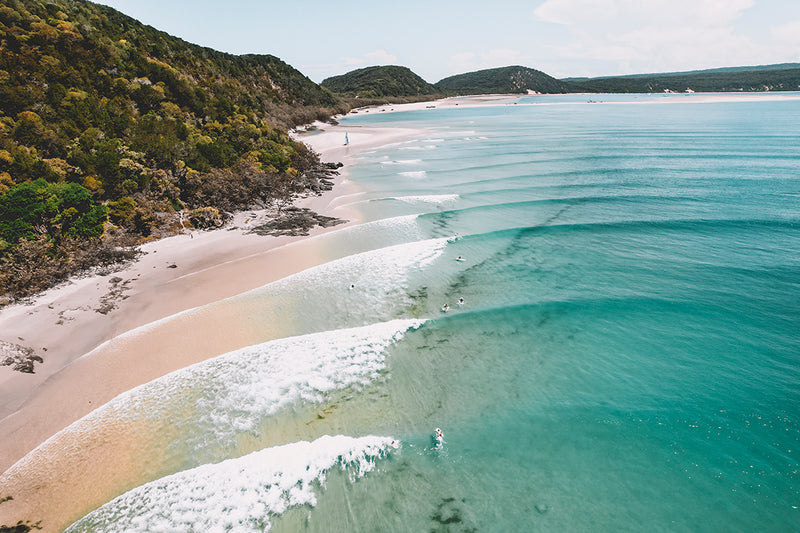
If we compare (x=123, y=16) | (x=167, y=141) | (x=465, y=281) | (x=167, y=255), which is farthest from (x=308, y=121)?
(x=465, y=281)

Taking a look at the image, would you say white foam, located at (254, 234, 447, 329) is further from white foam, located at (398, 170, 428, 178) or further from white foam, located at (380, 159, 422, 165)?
white foam, located at (380, 159, 422, 165)

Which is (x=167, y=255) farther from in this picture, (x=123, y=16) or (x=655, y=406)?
(x=123, y=16)

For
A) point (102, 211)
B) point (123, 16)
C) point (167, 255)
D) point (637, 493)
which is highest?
point (123, 16)

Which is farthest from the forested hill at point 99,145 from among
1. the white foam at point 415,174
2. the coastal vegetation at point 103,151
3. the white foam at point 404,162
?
the white foam at point 404,162

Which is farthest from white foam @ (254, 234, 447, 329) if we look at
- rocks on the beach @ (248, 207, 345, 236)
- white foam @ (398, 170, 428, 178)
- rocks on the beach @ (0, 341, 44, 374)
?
white foam @ (398, 170, 428, 178)

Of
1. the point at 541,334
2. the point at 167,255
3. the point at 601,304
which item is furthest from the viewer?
the point at 167,255

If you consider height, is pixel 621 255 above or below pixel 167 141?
below
